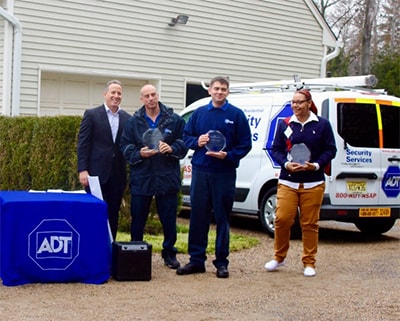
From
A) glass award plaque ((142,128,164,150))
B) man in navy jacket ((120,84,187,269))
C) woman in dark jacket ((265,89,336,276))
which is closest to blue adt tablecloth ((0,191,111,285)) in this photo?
man in navy jacket ((120,84,187,269))

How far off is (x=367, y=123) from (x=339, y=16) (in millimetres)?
30623

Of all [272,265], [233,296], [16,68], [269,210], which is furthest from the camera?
[16,68]

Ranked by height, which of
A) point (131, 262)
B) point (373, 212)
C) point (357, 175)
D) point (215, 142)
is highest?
point (215, 142)

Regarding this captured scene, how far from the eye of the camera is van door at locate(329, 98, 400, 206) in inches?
394

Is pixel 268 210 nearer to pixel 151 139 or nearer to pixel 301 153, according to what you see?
pixel 301 153

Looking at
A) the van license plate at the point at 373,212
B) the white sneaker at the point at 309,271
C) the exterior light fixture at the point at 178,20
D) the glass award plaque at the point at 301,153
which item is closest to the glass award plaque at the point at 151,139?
the glass award plaque at the point at 301,153

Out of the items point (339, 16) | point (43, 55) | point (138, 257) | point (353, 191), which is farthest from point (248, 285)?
point (339, 16)

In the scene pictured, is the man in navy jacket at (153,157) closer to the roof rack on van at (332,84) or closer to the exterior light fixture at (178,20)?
the roof rack on van at (332,84)

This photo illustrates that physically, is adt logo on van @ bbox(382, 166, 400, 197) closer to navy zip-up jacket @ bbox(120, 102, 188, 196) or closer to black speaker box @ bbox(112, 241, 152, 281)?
navy zip-up jacket @ bbox(120, 102, 188, 196)

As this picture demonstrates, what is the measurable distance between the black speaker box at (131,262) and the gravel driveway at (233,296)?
0.32ft

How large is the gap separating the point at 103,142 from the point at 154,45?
28.2 feet

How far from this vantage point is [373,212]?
33.7 feet

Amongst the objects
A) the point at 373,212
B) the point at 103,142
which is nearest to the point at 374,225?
the point at 373,212

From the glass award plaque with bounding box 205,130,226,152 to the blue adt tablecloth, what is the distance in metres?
1.16
